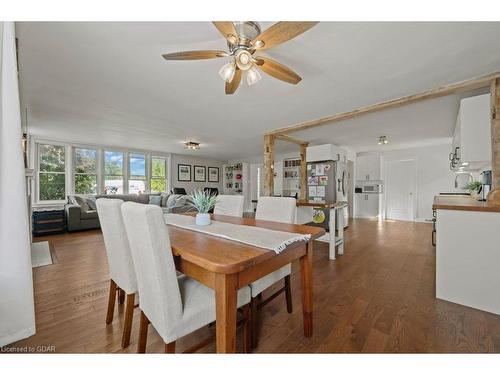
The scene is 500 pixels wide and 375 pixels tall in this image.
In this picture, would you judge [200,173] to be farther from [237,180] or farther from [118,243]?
[118,243]

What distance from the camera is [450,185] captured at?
5648 mm

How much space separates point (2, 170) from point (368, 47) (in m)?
2.62

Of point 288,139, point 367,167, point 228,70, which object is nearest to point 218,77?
point 228,70

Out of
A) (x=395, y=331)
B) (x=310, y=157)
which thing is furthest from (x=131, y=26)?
(x=310, y=157)

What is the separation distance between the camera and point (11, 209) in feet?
3.55

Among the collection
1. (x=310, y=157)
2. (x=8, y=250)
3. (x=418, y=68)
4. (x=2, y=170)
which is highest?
(x=418, y=68)

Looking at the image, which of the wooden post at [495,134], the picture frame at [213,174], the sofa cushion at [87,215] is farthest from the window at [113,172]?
the wooden post at [495,134]

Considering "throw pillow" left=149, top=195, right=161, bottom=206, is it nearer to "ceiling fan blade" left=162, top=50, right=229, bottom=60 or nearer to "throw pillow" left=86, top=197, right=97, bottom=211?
"throw pillow" left=86, top=197, right=97, bottom=211

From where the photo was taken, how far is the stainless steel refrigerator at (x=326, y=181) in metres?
5.15

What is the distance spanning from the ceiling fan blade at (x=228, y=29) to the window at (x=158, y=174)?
21.5ft

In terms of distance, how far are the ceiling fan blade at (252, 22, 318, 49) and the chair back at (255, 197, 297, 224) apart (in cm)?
126

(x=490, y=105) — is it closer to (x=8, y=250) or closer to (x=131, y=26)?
(x=131, y=26)

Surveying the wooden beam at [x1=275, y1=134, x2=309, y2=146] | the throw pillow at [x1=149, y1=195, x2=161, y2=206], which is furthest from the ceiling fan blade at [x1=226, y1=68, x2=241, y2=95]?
the throw pillow at [x1=149, y1=195, x2=161, y2=206]

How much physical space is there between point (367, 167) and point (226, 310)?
7375mm
